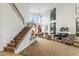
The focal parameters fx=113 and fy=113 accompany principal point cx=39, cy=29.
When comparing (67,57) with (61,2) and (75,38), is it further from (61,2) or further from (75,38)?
(61,2)

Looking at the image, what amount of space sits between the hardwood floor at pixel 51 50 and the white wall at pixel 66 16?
0.50 metres

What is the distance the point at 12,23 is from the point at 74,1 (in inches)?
84.1

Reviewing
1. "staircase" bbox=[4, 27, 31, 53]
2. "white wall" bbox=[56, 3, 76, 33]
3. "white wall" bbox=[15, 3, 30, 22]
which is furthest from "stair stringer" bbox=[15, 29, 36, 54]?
"white wall" bbox=[56, 3, 76, 33]

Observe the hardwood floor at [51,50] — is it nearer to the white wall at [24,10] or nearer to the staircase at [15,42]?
the staircase at [15,42]

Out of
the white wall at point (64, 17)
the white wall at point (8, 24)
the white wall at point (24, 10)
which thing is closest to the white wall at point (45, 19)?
the white wall at point (64, 17)

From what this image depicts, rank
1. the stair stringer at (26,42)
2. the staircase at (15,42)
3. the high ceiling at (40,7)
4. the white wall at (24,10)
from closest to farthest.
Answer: the high ceiling at (40,7)
the white wall at (24,10)
the staircase at (15,42)
the stair stringer at (26,42)

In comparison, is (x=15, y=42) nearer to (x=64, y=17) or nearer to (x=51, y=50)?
(x=51, y=50)

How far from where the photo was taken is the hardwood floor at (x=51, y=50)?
3.33 meters

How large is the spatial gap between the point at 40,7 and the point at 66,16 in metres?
0.83

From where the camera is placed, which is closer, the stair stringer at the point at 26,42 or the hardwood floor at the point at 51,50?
the hardwood floor at the point at 51,50

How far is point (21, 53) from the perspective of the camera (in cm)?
346

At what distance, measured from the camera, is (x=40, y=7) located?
345 cm

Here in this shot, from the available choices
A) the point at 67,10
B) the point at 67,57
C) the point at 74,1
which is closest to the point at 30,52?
the point at 67,57

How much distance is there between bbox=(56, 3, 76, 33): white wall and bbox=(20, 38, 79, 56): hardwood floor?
0.50m
